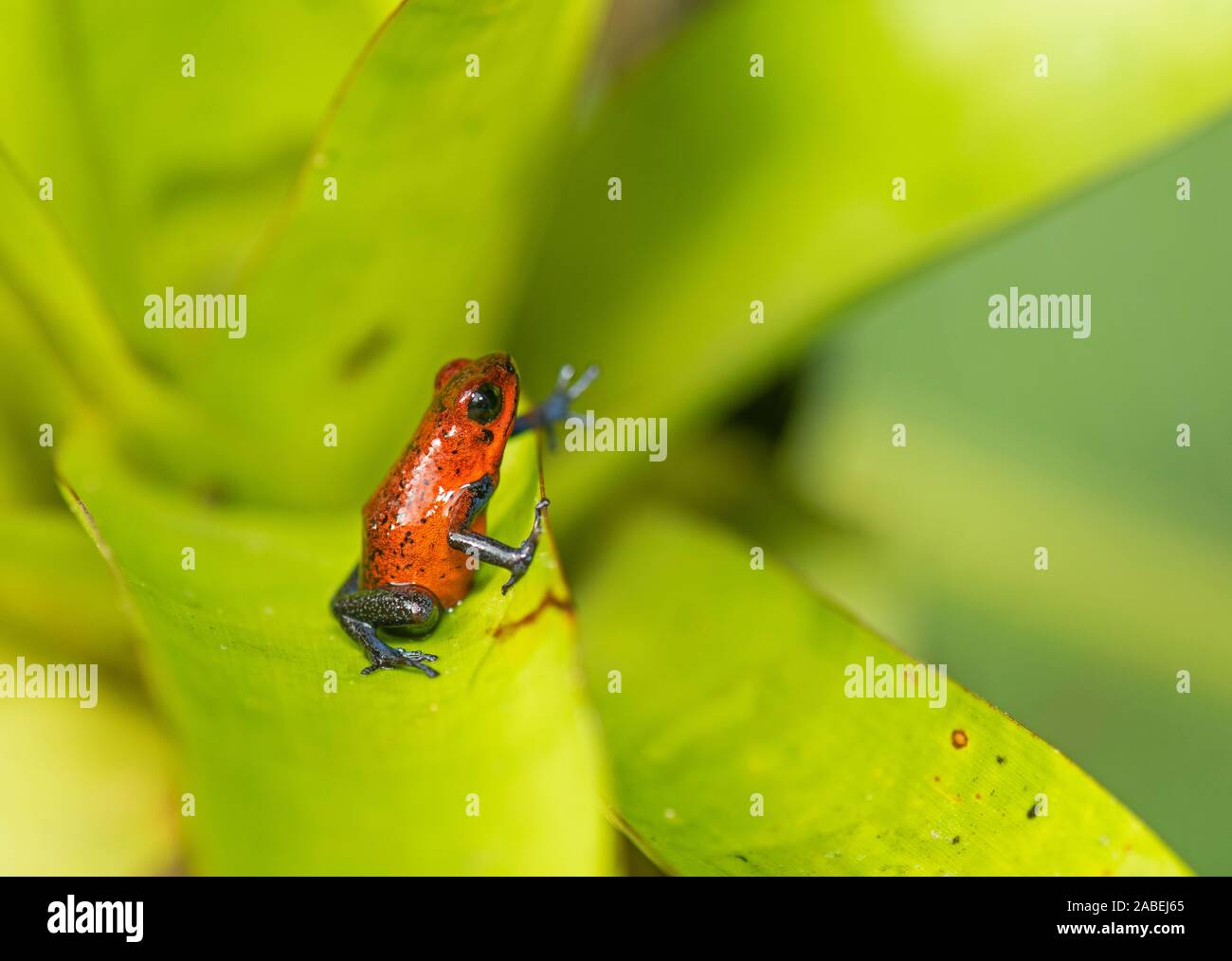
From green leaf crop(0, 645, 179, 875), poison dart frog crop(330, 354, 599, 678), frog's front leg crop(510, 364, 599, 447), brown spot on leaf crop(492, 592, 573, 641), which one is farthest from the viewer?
frog's front leg crop(510, 364, 599, 447)

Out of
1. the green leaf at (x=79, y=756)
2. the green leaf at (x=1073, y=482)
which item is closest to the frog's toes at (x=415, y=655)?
the green leaf at (x=79, y=756)

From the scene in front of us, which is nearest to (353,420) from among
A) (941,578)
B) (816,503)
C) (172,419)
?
(172,419)

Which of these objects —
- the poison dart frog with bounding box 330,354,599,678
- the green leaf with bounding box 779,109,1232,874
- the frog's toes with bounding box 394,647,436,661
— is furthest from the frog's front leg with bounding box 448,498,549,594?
the green leaf with bounding box 779,109,1232,874

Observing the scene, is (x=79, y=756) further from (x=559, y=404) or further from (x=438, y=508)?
(x=559, y=404)

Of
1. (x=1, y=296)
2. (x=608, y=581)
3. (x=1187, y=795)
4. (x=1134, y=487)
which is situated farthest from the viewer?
(x=1134, y=487)

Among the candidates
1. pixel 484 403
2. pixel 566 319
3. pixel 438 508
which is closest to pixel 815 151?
pixel 566 319

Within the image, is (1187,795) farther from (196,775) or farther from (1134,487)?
(196,775)

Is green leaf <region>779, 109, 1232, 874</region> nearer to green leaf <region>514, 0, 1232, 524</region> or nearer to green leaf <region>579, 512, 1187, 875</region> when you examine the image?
green leaf <region>514, 0, 1232, 524</region>
